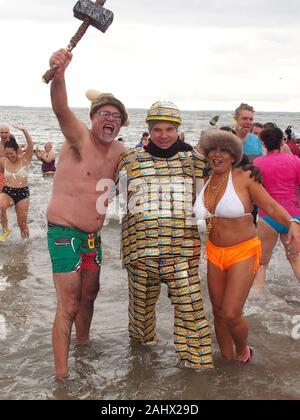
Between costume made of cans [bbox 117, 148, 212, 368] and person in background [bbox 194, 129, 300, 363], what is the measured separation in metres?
0.14

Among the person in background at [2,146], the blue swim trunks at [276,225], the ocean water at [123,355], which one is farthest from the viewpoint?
the person in background at [2,146]

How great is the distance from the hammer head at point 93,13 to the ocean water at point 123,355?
2.62m

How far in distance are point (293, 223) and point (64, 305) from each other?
185 cm

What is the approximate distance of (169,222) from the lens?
13.1 ft

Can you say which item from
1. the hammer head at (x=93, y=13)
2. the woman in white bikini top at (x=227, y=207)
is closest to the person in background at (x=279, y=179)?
the woman in white bikini top at (x=227, y=207)

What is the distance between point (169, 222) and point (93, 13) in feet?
5.16

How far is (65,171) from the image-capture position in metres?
4.10

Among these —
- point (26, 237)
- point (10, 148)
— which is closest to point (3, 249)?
point (26, 237)

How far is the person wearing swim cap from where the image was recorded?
13.1ft

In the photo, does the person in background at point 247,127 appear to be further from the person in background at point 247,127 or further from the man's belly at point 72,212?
the man's belly at point 72,212

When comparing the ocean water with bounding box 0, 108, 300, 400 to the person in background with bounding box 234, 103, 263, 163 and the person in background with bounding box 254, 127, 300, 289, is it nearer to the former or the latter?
the person in background with bounding box 254, 127, 300, 289

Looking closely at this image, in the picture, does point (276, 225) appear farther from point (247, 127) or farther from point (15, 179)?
point (15, 179)

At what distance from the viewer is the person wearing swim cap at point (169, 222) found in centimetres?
399
